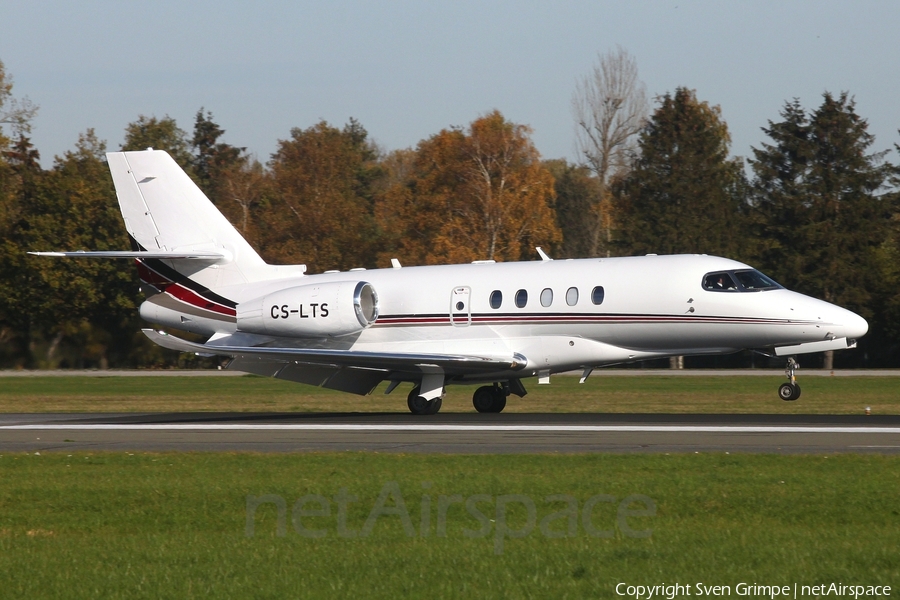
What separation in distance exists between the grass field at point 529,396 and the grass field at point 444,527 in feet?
45.8

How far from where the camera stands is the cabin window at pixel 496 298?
76.7ft

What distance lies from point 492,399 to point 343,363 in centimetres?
397

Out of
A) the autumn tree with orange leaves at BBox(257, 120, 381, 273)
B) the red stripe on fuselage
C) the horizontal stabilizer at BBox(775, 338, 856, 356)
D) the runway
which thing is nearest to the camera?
the runway

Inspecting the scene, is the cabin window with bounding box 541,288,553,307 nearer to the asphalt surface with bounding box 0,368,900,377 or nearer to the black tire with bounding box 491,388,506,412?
the black tire with bounding box 491,388,506,412

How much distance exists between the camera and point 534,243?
61469mm

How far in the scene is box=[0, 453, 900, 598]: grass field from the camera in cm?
764

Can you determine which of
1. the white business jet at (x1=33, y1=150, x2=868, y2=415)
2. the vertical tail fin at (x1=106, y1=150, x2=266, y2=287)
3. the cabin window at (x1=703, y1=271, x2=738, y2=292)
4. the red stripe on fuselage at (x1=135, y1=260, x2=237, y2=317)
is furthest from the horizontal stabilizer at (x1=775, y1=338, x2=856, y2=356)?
the red stripe on fuselage at (x1=135, y1=260, x2=237, y2=317)

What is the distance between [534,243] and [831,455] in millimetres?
47716

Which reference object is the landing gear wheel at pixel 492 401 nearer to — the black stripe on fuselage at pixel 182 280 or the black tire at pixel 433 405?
the black tire at pixel 433 405

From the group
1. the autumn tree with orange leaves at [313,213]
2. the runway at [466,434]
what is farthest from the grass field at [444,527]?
the autumn tree with orange leaves at [313,213]

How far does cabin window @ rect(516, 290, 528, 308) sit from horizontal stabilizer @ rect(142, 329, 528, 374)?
1038 millimetres

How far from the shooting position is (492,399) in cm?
2488

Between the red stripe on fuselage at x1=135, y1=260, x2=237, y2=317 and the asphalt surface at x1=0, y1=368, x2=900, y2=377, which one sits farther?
the asphalt surface at x1=0, y1=368, x2=900, y2=377

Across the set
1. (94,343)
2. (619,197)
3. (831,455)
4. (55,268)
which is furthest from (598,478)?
(619,197)
